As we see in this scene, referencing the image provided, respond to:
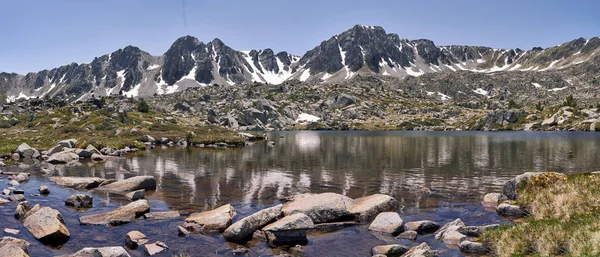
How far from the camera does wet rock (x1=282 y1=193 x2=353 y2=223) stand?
20.7 metres

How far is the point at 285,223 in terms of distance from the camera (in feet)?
58.4

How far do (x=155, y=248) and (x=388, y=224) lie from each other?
11.5m

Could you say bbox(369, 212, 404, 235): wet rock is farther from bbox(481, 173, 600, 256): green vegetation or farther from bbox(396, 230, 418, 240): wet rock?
bbox(481, 173, 600, 256): green vegetation

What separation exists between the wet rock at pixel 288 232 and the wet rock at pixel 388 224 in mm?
3947

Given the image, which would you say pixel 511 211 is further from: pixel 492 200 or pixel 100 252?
pixel 100 252

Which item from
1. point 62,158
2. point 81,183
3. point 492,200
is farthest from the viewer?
point 62,158

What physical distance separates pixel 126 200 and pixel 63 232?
29.4ft

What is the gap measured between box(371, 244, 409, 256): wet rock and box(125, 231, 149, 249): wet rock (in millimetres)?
10557

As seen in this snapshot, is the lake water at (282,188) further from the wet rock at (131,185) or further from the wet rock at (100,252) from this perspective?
the wet rock at (100,252)

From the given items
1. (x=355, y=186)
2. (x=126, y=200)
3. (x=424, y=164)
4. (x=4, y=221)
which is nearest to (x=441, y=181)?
(x=355, y=186)

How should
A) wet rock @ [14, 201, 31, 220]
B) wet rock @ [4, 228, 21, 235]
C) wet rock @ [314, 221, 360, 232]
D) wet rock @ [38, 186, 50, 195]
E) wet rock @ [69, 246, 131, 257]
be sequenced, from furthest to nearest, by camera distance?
wet rock @ [38, 186, 50, 195] < wet rock @ [14, 201, 31, 220] < wet rock @ [314, 221, 360, 232] < wet rock @ [4, 228, 21, 235] < wet rock @ [69, 246, 131, 257]

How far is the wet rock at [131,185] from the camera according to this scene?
29.1 meters

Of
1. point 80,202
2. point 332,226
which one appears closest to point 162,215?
point 80,202

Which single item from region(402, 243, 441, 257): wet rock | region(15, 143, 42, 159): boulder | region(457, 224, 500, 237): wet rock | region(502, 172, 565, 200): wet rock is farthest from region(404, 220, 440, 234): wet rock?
region(15, 143, 42, 159): boulder
